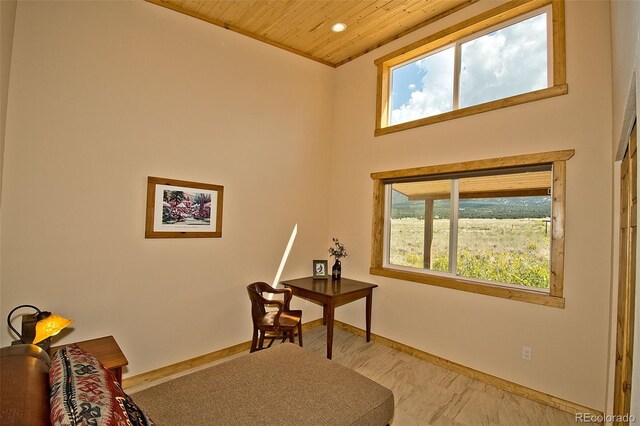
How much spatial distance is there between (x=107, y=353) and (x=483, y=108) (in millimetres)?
3799

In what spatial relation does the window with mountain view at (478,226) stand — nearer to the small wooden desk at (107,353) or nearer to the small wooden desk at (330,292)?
the small wooden desk at (330,292)

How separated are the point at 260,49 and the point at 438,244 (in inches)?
122

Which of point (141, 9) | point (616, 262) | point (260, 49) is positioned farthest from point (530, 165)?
point (141, 9)

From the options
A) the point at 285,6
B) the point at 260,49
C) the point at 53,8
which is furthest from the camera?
the point at 260,49

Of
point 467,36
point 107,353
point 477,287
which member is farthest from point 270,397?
point 467,36

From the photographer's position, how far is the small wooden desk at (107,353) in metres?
2.08

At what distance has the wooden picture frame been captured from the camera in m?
2.92

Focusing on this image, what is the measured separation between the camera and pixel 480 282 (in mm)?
3162

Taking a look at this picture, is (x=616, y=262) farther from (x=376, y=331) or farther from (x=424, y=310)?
(x=376, y=331)

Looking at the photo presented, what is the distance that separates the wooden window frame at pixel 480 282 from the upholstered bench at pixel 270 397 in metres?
1.75

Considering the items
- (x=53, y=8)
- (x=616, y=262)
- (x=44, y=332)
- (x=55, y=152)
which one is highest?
(x=53, y=8)

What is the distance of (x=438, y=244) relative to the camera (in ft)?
11.6

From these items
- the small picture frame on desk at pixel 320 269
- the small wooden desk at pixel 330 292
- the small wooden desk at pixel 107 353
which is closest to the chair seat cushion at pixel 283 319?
the small wooden desk at pixel 330 292

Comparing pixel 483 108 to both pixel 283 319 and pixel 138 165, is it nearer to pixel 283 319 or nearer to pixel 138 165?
pixel 283 319
